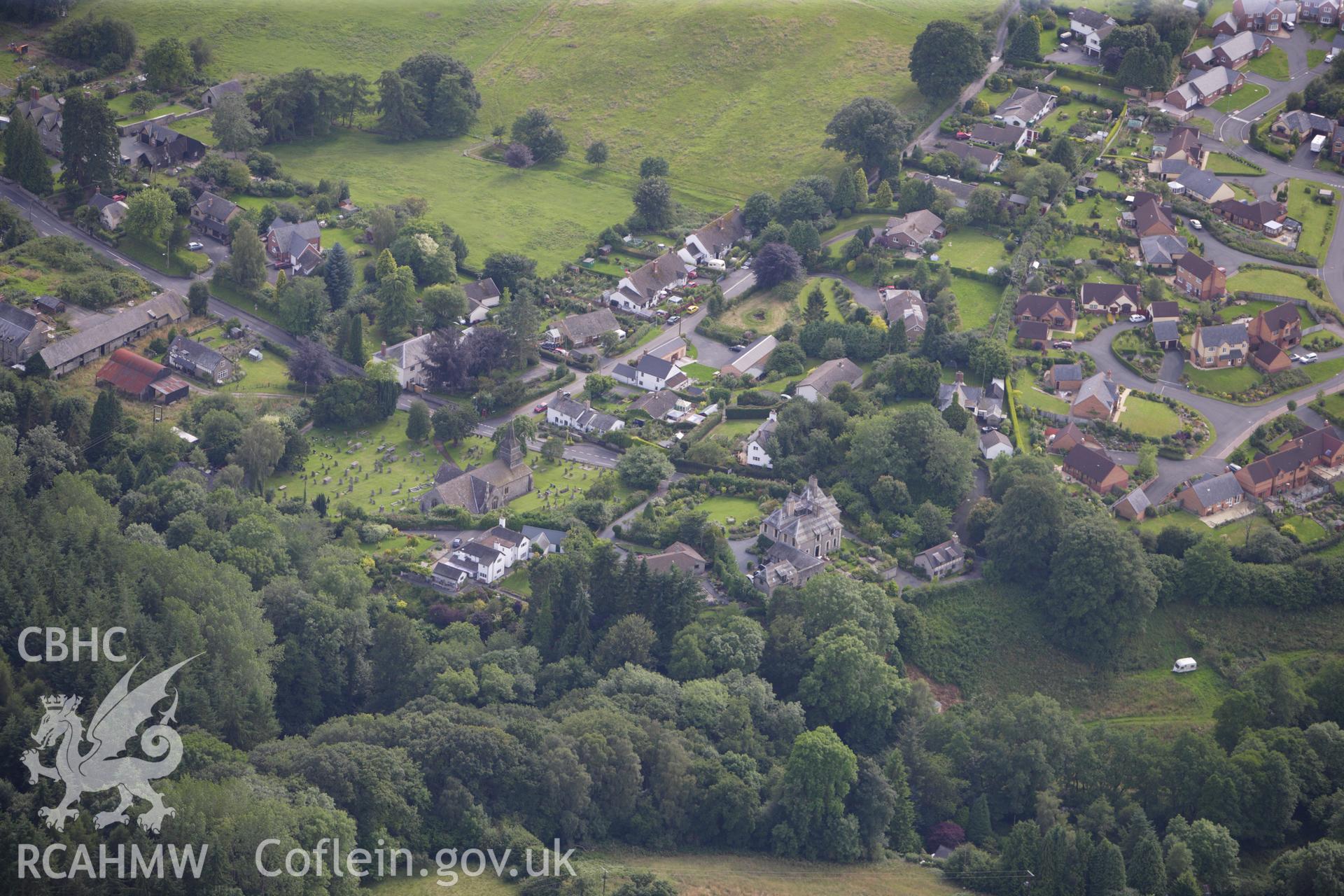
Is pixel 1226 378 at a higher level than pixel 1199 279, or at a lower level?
lower

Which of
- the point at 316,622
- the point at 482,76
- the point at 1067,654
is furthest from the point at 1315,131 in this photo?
the point at 316,622

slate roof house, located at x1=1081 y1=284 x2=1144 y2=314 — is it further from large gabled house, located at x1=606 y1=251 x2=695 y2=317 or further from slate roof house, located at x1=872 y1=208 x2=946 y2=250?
large gabled house, located at x1=606 y1=251 x2=695 y2=317

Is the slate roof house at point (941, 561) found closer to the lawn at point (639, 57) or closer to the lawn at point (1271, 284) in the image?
the lawn at point (1271, 284)

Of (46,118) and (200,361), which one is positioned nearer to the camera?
(200,361)

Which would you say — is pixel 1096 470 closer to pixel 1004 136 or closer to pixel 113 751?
pixel 1004 136

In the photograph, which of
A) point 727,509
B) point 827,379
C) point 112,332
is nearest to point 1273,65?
point 827,379

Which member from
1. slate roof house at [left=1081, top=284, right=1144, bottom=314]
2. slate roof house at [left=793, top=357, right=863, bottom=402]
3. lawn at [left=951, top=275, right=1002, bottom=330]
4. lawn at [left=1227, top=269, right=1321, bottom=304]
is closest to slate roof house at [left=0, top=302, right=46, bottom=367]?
slate roof house at [left=793, top=357, right=863, bottom=402]

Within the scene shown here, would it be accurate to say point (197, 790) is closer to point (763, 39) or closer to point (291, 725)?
point (291, 725)

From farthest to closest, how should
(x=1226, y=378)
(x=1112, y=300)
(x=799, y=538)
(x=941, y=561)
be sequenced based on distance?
1. (x=1112, y=300)
2. (x=1226, y=378)
3. (x=941, y=561)
4. (x=799, y=538)
